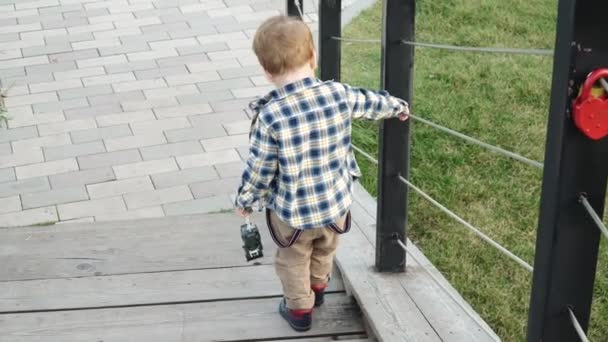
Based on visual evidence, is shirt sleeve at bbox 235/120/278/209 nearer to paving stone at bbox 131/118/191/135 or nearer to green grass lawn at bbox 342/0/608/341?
green grass lawn at bbox 342/0/608/341

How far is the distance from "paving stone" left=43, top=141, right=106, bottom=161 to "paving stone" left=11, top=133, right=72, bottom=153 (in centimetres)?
6

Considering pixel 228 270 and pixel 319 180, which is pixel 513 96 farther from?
pixel 319 180

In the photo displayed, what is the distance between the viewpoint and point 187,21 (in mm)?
6508

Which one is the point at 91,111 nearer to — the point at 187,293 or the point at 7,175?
the point at 7,175

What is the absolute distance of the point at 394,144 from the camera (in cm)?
252

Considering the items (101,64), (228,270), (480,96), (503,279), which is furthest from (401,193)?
(101,64)

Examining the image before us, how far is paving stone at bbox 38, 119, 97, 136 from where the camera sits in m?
4.79

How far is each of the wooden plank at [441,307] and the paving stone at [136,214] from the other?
1.27m

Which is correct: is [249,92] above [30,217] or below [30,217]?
above

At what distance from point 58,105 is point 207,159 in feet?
4.23

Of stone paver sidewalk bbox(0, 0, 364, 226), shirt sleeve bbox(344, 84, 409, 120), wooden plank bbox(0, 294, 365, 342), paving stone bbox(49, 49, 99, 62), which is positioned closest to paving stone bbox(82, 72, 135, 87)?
stone paver sidewalk bbox(0, 0, 364, 226)

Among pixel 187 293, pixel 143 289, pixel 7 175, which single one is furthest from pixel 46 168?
pixel 187 293

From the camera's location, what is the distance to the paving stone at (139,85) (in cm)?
535

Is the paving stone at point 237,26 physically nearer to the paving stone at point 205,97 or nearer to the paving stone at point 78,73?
the paving stone at point 78,73
